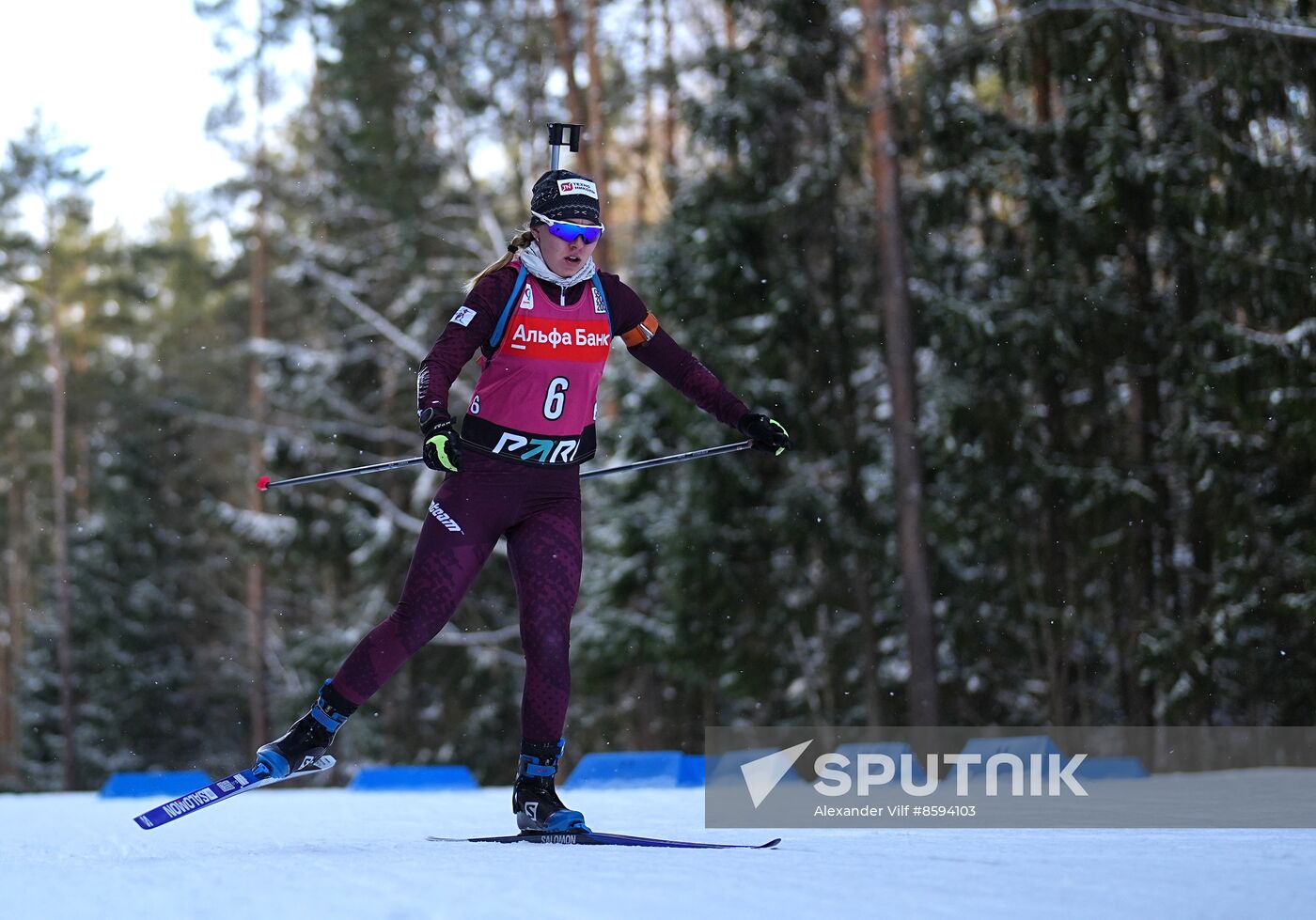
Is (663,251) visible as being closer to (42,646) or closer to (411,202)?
(411,202)

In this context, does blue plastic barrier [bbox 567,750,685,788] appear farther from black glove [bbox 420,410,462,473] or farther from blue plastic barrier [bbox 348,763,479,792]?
black glove [bbox 420,410,462,473]

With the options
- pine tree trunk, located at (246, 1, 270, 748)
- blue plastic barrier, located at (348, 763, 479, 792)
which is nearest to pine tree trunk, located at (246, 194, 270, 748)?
pine tree trunk, located at (246, 1, 270, 748)

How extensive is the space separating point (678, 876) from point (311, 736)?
1.45 metres

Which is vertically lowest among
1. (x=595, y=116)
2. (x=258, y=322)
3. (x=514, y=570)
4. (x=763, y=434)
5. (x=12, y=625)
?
(x=514, y=570)

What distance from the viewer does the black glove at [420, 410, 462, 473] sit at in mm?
3945

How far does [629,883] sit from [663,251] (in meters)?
13.2

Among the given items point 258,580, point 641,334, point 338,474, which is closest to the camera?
point 338,474

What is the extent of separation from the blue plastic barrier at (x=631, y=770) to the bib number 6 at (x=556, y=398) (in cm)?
385

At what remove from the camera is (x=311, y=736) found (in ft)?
13.5

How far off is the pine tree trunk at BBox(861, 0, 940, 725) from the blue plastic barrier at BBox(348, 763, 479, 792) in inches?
234

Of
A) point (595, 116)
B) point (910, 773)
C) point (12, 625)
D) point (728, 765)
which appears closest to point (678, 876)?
point (910, 773)

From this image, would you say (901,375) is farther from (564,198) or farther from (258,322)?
(258,322)

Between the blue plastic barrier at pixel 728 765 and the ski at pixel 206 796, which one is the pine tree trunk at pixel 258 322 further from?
the ski at pixel 206 796

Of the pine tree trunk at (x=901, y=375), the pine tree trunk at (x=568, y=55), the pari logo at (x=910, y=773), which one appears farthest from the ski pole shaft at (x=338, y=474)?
the pine tree trunk at (x=568, y=55)
